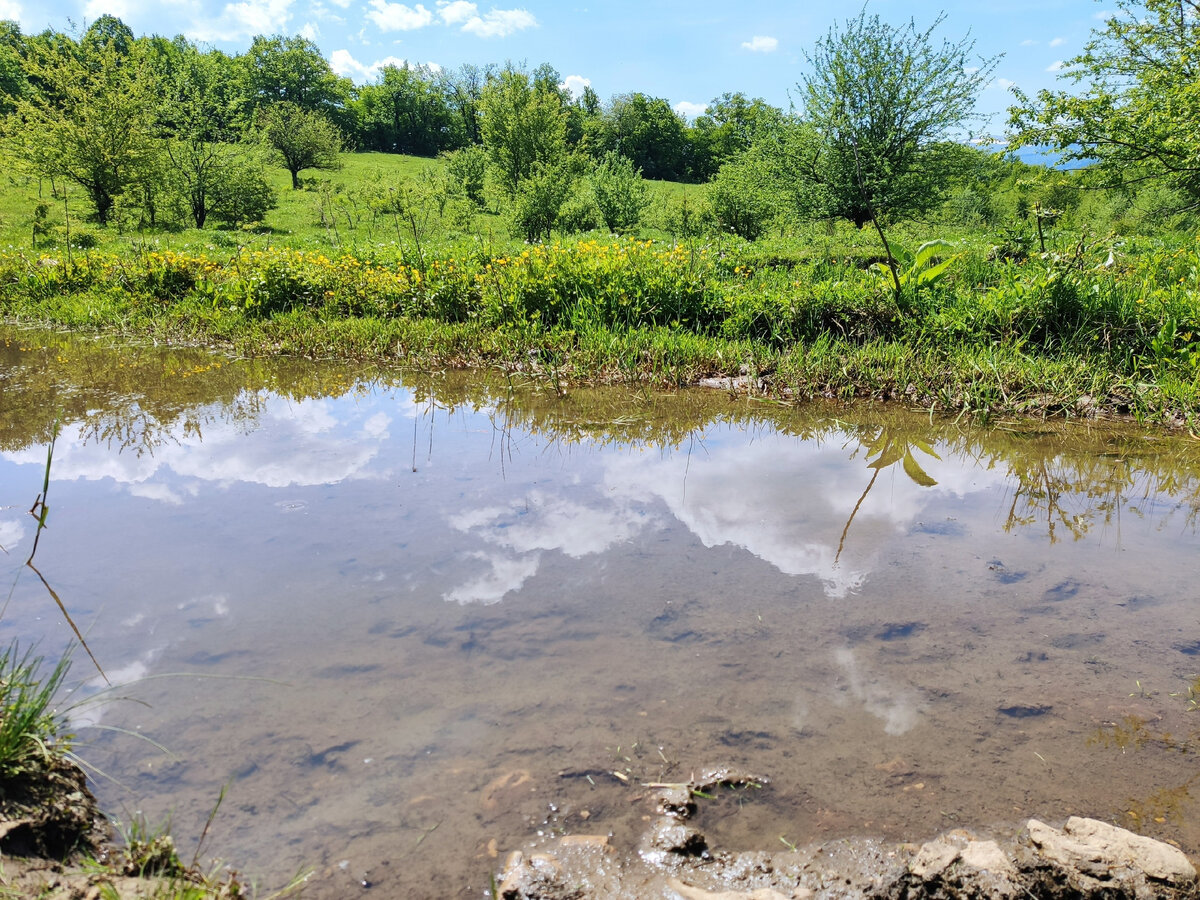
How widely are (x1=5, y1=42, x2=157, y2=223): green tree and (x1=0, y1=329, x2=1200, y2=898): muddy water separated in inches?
888

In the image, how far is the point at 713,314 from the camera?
8750 millimetres

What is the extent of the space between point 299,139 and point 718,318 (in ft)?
125

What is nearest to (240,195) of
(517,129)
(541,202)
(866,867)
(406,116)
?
(517,129)

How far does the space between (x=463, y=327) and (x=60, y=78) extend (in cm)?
2333

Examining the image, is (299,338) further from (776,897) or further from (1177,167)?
(1177,167)

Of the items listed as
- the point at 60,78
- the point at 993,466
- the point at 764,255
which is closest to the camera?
the point at 993,466

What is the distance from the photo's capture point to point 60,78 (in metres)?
23.1

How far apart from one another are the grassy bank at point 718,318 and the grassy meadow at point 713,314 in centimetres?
2

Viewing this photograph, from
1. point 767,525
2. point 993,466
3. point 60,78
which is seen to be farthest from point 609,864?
point 60,78

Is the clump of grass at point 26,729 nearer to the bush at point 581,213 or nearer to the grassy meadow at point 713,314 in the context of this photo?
the grassy meadow at point 713,314

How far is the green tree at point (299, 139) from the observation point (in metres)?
38.9

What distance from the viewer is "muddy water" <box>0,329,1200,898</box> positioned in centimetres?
221

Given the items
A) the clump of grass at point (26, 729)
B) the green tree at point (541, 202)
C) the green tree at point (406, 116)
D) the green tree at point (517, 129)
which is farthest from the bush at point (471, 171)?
the green tree at point (406, 116)

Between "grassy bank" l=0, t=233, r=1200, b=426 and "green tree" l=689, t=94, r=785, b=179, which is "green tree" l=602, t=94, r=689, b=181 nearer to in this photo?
"green tree" l=689, t=94, r=785, b=179
